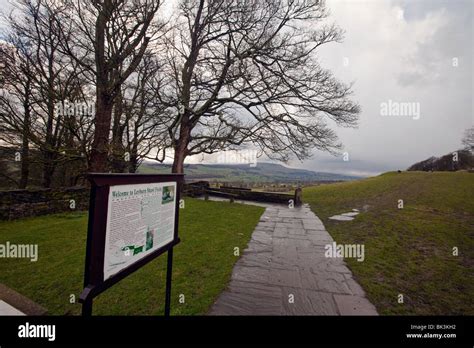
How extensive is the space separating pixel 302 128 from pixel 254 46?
558 cm

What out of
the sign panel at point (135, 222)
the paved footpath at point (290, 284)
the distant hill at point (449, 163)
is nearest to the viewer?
the sign panel at point (135, 222)

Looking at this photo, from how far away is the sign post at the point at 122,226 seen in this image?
173 centimetres

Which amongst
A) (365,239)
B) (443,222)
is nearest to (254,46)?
(365,239)

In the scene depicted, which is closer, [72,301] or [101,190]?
[101,190]

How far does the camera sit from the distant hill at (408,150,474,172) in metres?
32.7

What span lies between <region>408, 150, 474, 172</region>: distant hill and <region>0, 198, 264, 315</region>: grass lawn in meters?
43.6

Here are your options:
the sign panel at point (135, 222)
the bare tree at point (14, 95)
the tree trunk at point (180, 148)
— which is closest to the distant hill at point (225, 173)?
the tree trunk at point (180, 148)

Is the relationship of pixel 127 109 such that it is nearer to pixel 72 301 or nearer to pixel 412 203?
pixel 72 301

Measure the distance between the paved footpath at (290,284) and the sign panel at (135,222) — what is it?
1502 millimetres

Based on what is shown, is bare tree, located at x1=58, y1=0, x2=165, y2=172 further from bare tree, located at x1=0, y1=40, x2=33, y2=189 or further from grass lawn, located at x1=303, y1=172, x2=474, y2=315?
grass lawn, located at x1=303, y1=172, x2=474, y2=315

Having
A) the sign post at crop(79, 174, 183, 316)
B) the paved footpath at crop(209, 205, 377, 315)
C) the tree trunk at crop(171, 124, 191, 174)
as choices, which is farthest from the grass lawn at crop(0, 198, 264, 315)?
the tree trunk at crop(171, 124, 191, 174)

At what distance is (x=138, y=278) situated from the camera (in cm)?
401

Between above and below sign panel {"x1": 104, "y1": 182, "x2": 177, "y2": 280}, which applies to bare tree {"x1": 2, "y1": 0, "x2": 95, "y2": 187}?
above

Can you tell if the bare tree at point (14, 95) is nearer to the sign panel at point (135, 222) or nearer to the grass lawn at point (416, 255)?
the sign panel at point (135, 222)
